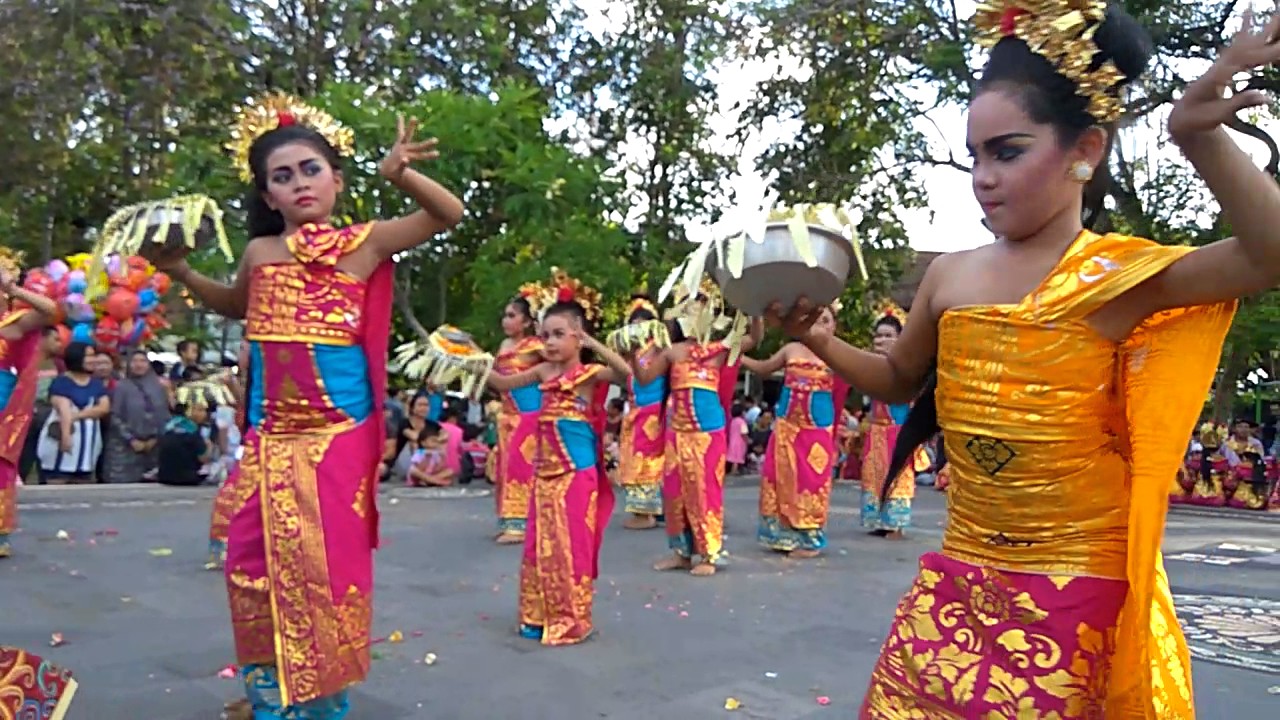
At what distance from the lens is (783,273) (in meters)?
2.53

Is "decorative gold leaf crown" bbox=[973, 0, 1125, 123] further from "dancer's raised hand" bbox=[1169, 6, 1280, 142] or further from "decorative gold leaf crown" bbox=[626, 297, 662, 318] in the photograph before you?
"decorative gold leaf crown" bbox=[626, 297, 662, 318]

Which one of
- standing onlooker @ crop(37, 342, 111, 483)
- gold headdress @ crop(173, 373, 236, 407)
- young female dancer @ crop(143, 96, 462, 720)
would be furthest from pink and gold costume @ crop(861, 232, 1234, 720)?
standing onlooker @ crop(37, 342, 111, 483)

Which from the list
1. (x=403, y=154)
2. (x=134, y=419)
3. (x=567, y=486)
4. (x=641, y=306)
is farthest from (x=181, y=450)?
(x=403, y=154)

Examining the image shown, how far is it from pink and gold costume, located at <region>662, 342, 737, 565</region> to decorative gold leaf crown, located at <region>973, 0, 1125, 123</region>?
5.22 m

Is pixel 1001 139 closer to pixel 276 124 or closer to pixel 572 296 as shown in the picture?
pixel 276 124

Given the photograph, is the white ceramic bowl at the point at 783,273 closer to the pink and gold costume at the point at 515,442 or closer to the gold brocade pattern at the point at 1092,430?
→ the gold brocade pattern at the point at 1092,430

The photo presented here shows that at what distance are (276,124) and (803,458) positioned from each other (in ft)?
17.0

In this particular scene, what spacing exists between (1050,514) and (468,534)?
23.6 feet

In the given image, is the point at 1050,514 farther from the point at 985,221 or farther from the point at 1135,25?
the point at 1135,25

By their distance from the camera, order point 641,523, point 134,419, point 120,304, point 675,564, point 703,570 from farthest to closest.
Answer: point 134,419 < point 641,523 < point 120,304 < point 675,564 < point 703,570

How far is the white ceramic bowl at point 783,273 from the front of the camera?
252 cm

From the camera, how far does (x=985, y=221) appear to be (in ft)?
7.04

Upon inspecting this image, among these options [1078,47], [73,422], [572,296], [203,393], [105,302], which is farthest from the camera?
[203,393]

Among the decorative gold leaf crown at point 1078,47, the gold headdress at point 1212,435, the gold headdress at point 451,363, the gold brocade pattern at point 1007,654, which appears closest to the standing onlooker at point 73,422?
the gold headdress at point 451,363
